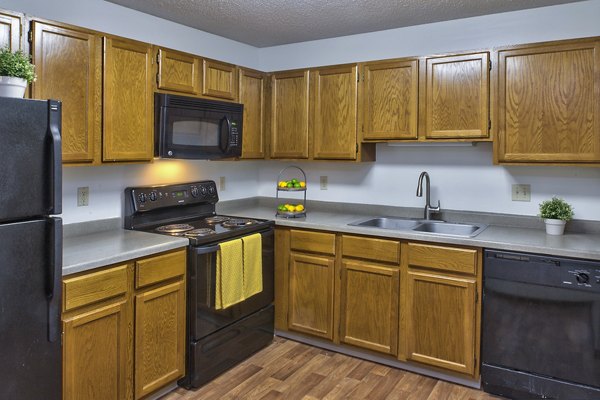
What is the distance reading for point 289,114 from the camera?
12.0 feet

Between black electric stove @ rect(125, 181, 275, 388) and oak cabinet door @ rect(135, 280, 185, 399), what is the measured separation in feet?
0.23

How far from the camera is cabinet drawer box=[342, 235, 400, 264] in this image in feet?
9.58

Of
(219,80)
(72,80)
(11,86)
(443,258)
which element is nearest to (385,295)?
(443,258)

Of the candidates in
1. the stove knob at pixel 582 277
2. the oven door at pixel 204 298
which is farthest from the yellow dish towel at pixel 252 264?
the stove knob at pixel 582 277

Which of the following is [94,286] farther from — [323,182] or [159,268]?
[323,182]

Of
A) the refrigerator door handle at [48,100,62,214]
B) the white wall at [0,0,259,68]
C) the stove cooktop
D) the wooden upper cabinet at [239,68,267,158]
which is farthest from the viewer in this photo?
the wooden upper cabinet at [239,68,267,158]

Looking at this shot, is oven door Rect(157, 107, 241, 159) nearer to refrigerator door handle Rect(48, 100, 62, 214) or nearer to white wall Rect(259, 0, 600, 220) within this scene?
white wall Rect(259, 0, 600, 220)

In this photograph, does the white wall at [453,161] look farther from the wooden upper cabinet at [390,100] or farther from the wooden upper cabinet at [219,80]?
the wooden upper cabinet at [219,80]

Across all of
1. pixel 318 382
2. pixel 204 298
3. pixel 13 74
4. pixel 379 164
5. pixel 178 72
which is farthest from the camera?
pixel 379 164

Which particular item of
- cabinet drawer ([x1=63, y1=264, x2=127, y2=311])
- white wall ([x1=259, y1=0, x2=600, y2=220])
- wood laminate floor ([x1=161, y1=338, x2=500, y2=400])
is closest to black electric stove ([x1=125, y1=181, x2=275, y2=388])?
wood laminate floor ([x1=161, y1=338, x2=500, y2=400])

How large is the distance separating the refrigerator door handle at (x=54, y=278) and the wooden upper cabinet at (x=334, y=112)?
2089 mm

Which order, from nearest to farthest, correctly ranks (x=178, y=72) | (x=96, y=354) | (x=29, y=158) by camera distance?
(x=29, y=158) → (x=96, y=354) → (x=178, y=72)

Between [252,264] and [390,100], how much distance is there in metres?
1.44

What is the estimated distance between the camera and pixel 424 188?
11.3ft
